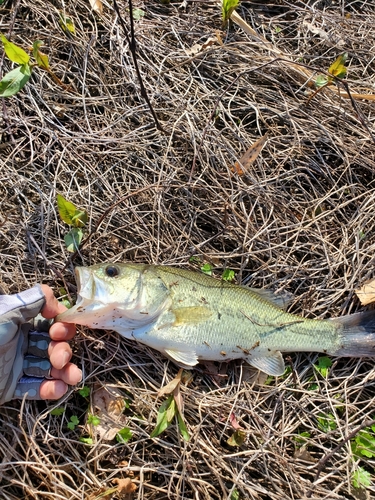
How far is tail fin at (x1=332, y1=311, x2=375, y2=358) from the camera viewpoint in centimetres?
341

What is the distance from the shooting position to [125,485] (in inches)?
123

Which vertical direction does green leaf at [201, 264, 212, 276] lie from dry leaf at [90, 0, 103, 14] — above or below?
below

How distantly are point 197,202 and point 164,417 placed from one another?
177 cm

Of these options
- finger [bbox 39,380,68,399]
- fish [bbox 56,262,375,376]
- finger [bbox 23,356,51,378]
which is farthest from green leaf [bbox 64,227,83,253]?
finger [bbox 39,380,68,399]

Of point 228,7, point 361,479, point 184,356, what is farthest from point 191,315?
point 228,7

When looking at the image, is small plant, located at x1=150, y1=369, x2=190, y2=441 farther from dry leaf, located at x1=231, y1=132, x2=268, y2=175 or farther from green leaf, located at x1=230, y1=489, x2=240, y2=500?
dry leaf, located at x1=231, y1=132, x2=268, y2=175

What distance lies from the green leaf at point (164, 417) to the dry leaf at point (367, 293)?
175 centimetres

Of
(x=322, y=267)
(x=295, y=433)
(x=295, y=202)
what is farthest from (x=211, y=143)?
(x=295, y=433)

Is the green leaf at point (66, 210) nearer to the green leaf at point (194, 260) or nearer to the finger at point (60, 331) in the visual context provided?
the finger at point (60, 331)

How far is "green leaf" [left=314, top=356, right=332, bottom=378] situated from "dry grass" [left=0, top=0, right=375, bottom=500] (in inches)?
2.3

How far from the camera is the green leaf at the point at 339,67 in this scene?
3.70 m

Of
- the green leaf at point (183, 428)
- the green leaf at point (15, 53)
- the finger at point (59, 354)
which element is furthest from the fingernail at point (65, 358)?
the green leaf at point (15, 53)

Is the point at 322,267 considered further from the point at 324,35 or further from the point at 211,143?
the point at 324,35

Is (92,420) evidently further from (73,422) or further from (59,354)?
(59,354)
